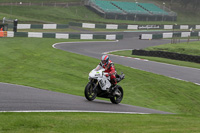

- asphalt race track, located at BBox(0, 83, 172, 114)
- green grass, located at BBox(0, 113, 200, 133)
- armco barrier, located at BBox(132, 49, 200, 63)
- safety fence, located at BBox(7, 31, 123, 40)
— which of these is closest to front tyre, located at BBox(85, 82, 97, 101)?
asphalt race track, located at BBox(0, 83, 172, 114)

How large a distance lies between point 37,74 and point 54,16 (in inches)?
1741

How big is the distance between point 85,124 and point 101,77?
14.2 feet

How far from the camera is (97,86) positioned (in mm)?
12859

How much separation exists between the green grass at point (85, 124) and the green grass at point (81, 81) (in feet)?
16.8

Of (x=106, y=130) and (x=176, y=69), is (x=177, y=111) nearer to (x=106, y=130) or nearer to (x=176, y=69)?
(x=106, y=130)

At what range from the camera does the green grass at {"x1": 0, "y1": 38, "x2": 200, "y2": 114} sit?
15.9 m

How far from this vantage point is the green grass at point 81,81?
626 inches

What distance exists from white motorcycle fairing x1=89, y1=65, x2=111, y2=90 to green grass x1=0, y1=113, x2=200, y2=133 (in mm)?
2541

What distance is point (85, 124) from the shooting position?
853 centimetres

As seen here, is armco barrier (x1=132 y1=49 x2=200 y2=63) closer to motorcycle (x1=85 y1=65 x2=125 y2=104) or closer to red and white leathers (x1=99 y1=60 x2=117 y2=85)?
red and white leathers (x1=99 y1=60 x2=117 y2=85)

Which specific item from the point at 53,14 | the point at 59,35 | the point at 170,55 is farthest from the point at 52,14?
the point at 170,55

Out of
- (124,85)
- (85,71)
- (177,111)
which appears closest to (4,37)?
(85,71)

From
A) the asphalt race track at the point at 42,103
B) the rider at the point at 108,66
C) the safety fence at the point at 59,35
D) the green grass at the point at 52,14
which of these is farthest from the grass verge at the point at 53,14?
the asphalt race track at the point at 42,103

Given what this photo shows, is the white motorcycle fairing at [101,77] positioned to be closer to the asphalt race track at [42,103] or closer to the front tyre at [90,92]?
the front tyre at [90,92]
